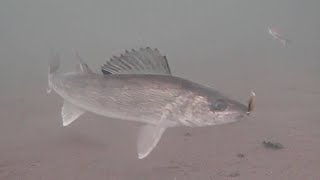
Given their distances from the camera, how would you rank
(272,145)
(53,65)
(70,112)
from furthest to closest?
(272,145) → (53,65) → (70,112)

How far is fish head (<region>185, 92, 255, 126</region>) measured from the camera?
10.6 ft

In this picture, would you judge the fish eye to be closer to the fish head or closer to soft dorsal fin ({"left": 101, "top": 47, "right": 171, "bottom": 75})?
the fish head

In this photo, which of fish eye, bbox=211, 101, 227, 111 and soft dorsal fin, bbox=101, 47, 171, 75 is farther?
soft dorsal fin, bbox=101, 47, 171, 75

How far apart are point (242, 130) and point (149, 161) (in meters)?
2.42

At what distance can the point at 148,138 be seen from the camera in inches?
136

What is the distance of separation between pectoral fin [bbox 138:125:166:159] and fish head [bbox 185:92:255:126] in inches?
12.6

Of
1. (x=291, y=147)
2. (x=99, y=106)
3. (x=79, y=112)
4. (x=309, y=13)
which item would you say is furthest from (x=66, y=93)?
(x=309, y=13)

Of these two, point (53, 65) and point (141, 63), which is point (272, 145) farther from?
point (141, 63)

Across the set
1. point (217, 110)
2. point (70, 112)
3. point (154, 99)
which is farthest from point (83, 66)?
point (217, 110)

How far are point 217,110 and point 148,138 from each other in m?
0.60

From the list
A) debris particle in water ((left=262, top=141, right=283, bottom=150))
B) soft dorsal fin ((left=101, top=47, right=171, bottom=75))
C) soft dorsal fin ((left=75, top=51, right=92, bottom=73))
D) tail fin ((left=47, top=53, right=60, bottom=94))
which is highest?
soft dorsal fin ((left=101, top=47, right=171, bottom=75))

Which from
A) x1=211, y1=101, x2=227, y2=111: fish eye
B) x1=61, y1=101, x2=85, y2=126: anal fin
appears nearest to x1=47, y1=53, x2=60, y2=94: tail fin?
x1=61, y1=101, x2=85, y2=126: anal fin

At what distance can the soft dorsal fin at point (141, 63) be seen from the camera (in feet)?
11.1

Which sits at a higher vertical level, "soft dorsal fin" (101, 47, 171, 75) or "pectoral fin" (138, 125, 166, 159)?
"soft dorsal fin" (101, 47, 171, 75)
